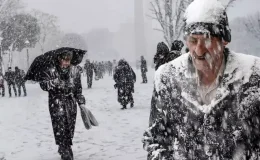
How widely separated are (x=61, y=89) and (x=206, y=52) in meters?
4.64

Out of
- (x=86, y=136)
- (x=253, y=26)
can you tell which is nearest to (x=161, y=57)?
(x=86, y=136)

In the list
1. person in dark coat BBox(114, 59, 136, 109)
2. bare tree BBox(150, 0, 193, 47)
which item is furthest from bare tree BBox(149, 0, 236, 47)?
person in dark coat BBox(114, 59, 136, 109)

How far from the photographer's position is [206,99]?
6.11 ft

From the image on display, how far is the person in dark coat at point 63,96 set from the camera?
245 inches

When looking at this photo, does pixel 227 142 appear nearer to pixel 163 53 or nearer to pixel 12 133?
pixel 163 53

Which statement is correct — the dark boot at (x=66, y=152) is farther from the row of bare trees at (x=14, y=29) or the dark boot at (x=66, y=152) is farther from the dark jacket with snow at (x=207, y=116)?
the row of bare trees at (x=14, y=29)

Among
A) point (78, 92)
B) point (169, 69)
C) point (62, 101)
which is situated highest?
point (169, 69)

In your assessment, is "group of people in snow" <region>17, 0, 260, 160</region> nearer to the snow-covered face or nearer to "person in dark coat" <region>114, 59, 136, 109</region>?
the snow-covered face

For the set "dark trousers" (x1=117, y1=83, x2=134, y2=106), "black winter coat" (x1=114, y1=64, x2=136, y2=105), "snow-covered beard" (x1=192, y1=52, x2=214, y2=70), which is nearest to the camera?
"snow-covered beard" (x1=192, y1=52, x2=214, y2=70)

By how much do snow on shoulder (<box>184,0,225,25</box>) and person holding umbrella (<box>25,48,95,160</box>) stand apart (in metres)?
4.47

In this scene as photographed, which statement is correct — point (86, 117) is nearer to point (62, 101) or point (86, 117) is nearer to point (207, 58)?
point (62, 101)

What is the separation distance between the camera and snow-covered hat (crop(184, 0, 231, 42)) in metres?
1.82

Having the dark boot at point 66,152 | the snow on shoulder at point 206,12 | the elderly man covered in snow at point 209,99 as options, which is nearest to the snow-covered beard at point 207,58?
the elderly man covered in snow at point 209,99

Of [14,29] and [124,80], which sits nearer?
[124,80]
